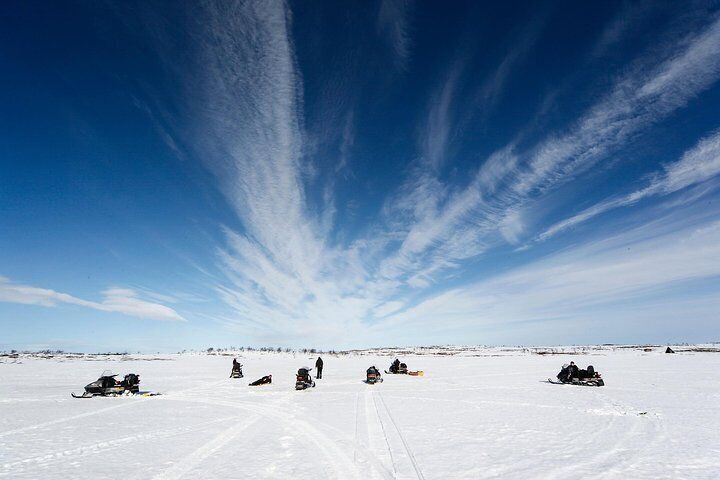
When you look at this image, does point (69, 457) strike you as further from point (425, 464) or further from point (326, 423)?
point (425, 464)

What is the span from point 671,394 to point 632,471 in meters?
17.7

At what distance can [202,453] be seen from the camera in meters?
10.3

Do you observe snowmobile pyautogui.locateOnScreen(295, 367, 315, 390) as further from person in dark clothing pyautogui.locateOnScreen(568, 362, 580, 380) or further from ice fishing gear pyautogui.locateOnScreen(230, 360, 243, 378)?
person in dark clothing pyautogui.locateOnScreen(568, 362, 580, 380)

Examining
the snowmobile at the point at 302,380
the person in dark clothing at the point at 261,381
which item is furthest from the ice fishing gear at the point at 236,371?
the snowmobile at the point at 302,380

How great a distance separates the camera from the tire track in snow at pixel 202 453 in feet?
28.1

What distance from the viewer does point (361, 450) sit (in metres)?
10.4

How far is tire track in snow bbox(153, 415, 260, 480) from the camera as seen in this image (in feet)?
28.1

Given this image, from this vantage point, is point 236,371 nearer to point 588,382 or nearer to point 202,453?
point 202,453

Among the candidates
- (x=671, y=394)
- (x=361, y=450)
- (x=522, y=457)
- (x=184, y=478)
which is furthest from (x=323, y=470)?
(x=671, y=394)

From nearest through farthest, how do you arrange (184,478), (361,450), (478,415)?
(184,478) < (361,450) < (478,415)

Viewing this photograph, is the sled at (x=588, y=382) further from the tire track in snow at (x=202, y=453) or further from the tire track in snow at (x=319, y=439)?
the tire track in snow at (x=202, y=453)

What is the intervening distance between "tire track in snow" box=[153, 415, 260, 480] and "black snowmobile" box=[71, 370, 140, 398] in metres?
14.2

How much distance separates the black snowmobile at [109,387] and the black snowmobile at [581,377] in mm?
30732

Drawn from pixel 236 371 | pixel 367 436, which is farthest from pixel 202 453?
pixel 236 371
